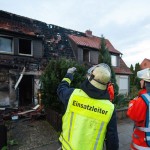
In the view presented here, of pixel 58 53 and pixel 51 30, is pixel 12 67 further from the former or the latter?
pixel 51 30

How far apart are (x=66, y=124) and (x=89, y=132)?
0.32m

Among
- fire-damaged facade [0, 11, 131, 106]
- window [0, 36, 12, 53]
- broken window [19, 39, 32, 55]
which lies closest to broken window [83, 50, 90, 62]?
fire-damaged facade [0, 11, 131, 106]

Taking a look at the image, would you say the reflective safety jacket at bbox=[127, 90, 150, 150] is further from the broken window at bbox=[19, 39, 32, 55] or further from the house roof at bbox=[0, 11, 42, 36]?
the broken window at bbox=[19, 39, 32, 55]

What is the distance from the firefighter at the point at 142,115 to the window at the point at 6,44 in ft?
34.9

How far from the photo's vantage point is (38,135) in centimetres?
680

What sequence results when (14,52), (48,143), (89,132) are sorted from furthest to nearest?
1. (14,52)
2. (48,143)
3. (89,132)

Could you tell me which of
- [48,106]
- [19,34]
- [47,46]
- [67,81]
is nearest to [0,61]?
[19,34]

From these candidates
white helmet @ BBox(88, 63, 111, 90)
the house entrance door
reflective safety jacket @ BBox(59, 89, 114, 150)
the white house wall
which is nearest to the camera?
reflective safety jacket @ BBox(59, 89, 114, 150)

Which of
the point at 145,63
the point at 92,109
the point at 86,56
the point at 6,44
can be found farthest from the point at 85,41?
the point at 145,63

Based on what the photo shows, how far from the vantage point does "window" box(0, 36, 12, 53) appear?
11.9 metres

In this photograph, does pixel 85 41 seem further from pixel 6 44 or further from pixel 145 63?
pixel 145 63

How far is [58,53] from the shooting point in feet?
48.6

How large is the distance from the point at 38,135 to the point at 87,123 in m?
5.07

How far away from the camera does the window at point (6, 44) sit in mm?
11945
